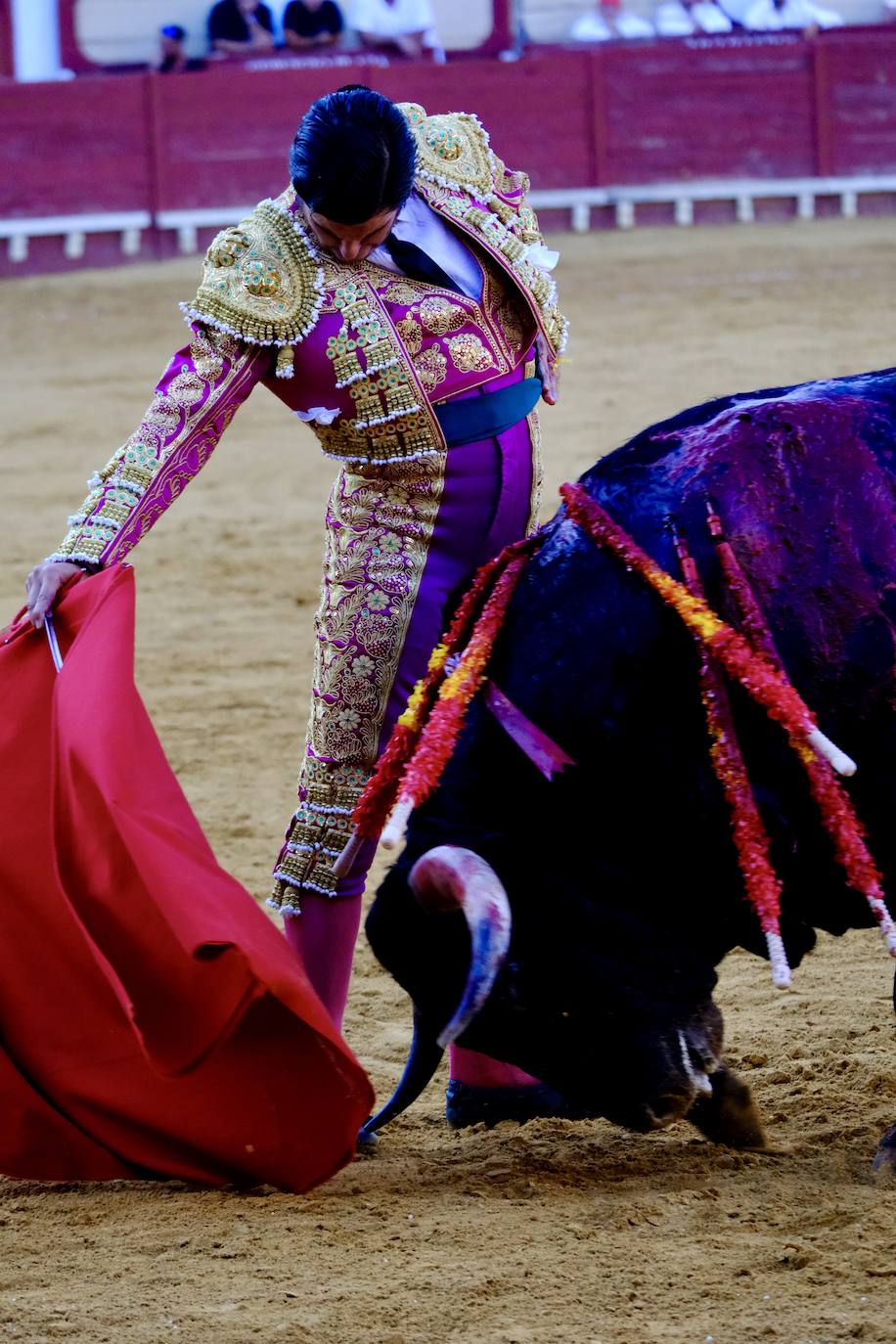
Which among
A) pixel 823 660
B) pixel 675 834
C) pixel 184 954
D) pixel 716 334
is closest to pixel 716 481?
pixel 823 660

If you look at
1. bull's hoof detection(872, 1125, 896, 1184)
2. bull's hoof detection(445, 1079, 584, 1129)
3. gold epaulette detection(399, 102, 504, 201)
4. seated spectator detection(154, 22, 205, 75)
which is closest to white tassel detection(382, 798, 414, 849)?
bull's hoof detection(445, 1079, 584, 1129)

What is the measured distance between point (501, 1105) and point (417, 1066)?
1.20 feet

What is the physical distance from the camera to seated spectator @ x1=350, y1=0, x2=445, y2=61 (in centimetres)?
1250

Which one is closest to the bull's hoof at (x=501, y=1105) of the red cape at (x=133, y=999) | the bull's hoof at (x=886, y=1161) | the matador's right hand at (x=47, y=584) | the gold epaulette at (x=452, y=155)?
the red cape at (x=133, y=999)

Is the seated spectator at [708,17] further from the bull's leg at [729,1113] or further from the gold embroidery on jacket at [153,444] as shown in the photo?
the bull's leg at [729,1113]

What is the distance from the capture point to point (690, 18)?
43.1 ft

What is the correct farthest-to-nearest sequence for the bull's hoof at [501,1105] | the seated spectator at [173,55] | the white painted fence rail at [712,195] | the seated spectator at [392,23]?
the white painted fence rail at [712,195], the seated spectator at [392,23], the seated spectator at [173,55], the bull's hoof at [501,1105]

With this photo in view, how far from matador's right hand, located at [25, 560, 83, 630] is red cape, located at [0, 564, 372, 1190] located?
0.24 ft

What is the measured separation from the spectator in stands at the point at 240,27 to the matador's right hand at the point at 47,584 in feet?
34.2

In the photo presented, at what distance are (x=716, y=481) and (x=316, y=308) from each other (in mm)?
637

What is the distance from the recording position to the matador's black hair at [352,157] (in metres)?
2.35

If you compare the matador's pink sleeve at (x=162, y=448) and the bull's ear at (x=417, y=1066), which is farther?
the matador's pink sleeve at (x=162, y=448)

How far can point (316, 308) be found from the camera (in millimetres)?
2562

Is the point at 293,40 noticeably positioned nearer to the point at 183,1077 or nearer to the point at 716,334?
the point at 716,334
